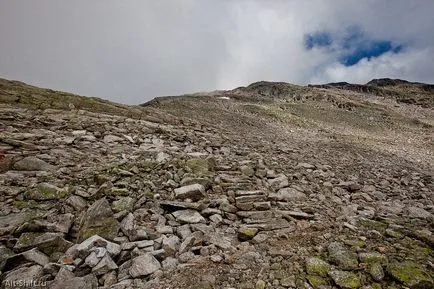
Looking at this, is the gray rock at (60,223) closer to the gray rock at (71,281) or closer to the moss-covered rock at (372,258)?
the gray rock at (71,281)

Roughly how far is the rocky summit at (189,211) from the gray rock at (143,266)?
26 millimetres

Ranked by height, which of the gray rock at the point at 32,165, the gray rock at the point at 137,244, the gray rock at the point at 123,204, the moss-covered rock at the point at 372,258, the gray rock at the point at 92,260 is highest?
the gray rock at the point at 32,165

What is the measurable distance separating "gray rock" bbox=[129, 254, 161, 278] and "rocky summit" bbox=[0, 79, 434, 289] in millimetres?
26

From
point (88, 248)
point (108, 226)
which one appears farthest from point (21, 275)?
point (108, 226)

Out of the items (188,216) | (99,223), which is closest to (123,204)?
(99,223)

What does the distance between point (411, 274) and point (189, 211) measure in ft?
16.0

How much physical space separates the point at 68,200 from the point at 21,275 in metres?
2.35

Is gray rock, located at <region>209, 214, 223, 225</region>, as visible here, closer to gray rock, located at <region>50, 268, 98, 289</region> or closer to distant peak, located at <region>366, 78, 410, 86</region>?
gray rock, located at <region>50, 268, 98, 289</region>

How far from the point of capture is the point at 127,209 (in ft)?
24.1

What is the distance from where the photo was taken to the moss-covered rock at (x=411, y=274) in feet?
17.0

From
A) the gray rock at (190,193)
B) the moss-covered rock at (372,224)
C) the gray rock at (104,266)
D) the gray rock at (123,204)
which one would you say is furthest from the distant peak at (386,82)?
the gray rock at (104,266)

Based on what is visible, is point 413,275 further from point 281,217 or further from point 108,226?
point 108,226

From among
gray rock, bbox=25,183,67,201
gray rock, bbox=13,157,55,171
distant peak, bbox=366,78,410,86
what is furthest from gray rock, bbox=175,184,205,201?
distant peak, bbox=366,78,410,86

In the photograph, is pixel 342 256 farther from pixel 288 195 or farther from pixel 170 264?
pixel 170 264
